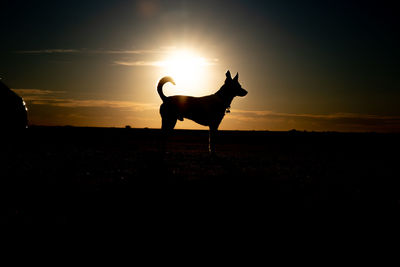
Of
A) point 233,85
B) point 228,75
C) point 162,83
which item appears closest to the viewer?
point 162,83

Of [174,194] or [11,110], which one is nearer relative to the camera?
[174,194]

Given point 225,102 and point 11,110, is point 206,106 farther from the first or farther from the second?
point 11,110

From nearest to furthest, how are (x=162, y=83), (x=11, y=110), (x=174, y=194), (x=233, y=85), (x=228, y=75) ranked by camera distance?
(x=174, y=194) → (x=162, y=83) → (x=228, y=75) → (x=233, y=85) → (x=11, y=110)

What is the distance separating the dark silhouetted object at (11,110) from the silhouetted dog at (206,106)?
598 cm

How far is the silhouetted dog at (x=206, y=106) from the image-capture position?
1149 centimetres

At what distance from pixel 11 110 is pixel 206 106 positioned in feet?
25.4

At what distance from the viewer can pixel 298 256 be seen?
9.99ft

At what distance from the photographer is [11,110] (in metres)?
12.0

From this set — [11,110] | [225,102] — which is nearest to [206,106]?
[225,102]

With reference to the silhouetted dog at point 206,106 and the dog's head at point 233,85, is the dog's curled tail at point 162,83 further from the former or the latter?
the dog's head at point 233,85

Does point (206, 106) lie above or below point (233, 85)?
below

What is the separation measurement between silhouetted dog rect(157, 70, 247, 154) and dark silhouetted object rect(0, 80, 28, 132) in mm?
5980

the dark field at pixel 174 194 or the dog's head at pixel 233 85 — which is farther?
the dog's head at pixel 233 85

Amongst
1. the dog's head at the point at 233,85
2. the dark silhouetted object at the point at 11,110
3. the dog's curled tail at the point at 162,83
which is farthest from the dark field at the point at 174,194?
the dark silhouetted object at the point at 11,110
